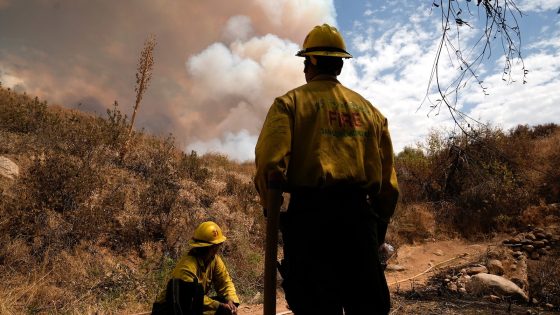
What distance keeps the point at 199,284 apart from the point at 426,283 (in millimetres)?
6130

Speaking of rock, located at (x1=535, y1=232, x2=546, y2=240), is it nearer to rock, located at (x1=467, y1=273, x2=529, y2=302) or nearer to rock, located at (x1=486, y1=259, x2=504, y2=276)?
rock, located at (x1=486, y1=259, x2=504, y2=276)

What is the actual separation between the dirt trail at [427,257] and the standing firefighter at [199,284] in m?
4.89

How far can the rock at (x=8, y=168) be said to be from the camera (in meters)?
7.25

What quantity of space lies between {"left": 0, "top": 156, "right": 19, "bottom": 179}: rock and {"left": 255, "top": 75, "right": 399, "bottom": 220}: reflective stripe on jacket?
23.5 feet

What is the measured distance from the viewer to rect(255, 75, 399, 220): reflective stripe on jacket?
195cm

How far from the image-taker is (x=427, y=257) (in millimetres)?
10797

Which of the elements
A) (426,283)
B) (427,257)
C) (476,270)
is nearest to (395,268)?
(427,257)

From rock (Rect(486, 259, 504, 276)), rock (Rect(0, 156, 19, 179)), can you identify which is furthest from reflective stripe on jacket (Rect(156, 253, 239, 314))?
rock (Rect(486, 259, 504, 276))

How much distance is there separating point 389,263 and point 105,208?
702cm

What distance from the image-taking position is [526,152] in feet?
47.1

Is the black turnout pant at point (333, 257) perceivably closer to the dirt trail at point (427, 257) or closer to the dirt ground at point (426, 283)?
the dirt ground at point (426, 283)

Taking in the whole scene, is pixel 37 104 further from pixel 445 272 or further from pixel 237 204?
pixel 445 272

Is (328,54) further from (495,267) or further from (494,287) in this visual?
(495,267)

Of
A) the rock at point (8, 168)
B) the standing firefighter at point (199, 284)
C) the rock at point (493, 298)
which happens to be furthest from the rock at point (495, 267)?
the rock at point (8, 168)
